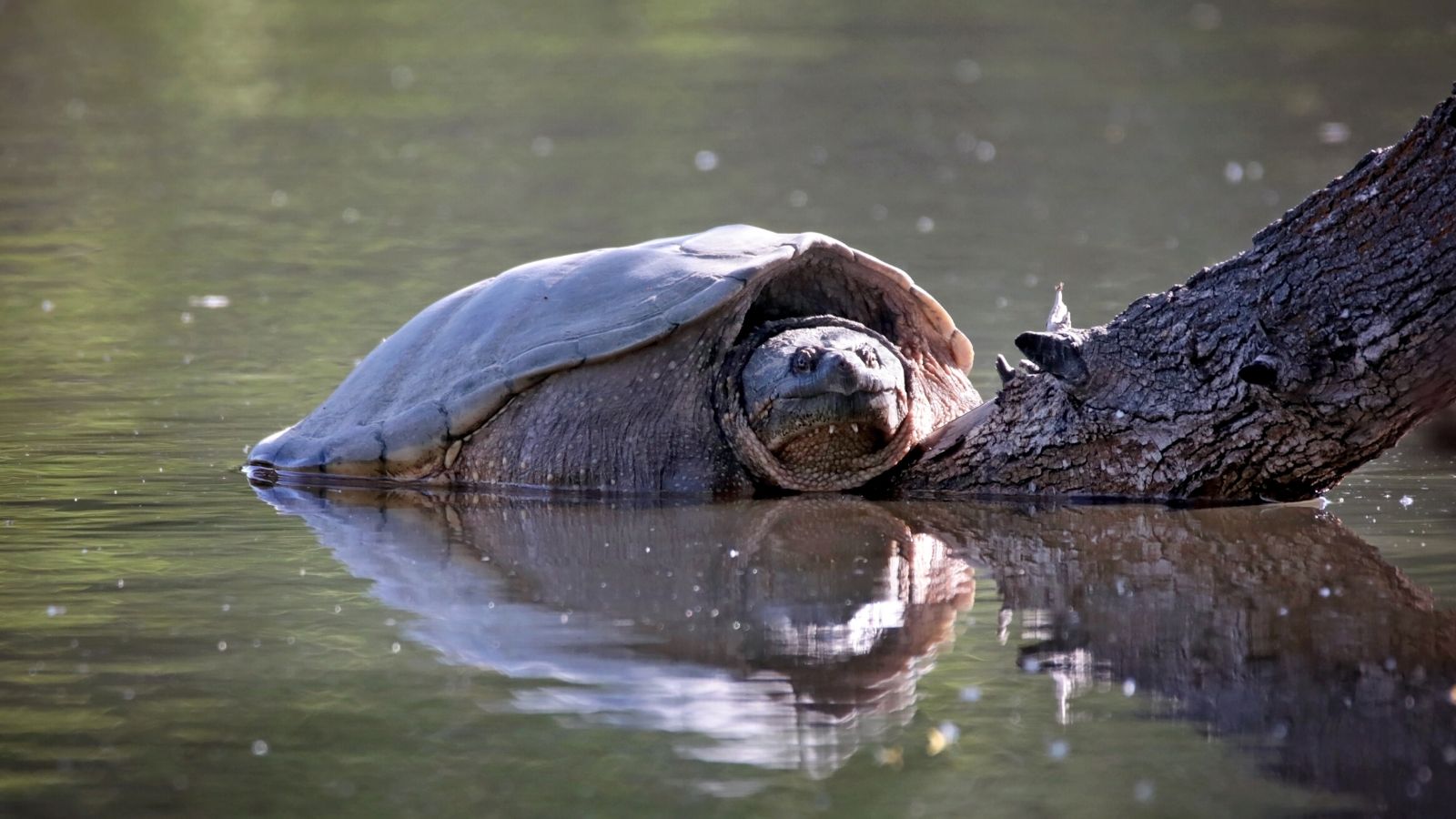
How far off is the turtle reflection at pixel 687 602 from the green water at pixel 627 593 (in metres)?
0.01

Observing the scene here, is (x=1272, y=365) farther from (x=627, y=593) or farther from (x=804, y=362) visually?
(x=627, y=593)

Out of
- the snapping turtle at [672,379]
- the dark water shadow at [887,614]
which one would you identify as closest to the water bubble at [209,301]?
the snapping turtle at [672,379]

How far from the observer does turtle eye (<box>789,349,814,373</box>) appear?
5.04 meters

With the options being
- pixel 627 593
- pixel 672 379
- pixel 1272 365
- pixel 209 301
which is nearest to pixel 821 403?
pixel 672 379

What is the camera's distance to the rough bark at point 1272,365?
434cm

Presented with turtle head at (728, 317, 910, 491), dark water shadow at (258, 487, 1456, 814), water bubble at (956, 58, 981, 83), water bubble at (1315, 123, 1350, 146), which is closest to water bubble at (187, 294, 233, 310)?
dark water shadow at (258, 487, 1456, 814)

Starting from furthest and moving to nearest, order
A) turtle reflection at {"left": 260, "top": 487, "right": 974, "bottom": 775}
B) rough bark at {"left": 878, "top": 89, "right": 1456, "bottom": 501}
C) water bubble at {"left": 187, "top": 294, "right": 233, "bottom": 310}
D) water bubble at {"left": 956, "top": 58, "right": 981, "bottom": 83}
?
water bubble at {"left": 956, "top": 58, "right": 981, "bottom": 83}
water bubble at {"left": 187, "top": 294, "right": 233, "bottom": 310}
rough bark at {"left": 878, "top": 89, "right": 1456, "bottom": 501}
turtle reflection at {"left": 260, "top": 487, "right": 974, "bottom": 775}

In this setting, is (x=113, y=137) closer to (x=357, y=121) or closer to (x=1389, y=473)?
(x=357, y=121)

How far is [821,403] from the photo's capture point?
504cm

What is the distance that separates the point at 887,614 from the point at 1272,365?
4.39 feet

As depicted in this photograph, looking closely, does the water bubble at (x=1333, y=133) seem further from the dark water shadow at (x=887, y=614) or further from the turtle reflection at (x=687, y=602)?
the turtle reflection at (x=687, y=602)

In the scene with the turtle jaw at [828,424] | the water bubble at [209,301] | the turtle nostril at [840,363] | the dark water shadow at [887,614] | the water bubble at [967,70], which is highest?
the water bubble at [967,70]

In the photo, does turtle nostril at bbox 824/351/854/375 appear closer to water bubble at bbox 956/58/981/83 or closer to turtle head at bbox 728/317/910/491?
turtle head at bbox 728/317/910/491

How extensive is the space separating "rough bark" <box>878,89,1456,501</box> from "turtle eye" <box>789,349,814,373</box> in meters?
0.59
